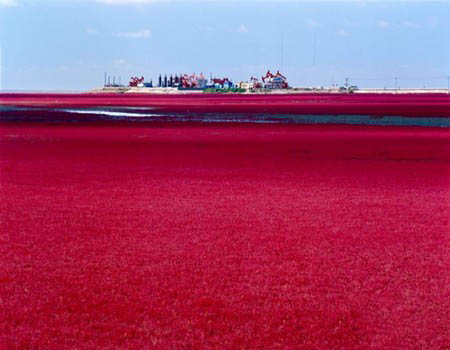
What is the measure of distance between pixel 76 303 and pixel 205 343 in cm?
185

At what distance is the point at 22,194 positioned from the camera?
15031mm

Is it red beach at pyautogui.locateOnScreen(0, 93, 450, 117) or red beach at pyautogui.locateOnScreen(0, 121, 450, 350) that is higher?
red beach at pyautogui.locateOnScreen(0, 93, 450, 117)

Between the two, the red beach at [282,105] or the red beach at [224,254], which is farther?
the red beach at [282,105]

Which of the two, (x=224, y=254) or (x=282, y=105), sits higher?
(x=282, y=105)

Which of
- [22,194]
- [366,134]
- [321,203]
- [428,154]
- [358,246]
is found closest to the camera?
[358,246]

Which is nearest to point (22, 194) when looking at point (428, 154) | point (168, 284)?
point (168, 284)

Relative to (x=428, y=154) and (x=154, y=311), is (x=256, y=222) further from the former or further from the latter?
(x=428, y=154)

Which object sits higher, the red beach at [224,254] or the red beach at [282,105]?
the red beach at [282,105]

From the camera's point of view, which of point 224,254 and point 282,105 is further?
point 282,105

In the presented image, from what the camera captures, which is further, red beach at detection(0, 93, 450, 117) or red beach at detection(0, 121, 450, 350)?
red beach at detection(0, 93, 450, 117)

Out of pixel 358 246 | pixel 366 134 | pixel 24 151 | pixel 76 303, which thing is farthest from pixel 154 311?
pixel 366 134

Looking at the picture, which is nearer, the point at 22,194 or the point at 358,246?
the point at 358,246

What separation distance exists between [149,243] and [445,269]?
435 cm

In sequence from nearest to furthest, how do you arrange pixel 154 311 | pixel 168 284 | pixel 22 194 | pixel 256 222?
pixel 154 311 < pixel 168 284 < pixel 256 222 < pixel 22 194
